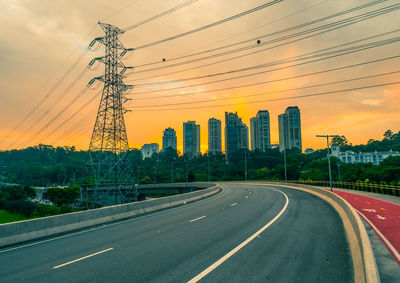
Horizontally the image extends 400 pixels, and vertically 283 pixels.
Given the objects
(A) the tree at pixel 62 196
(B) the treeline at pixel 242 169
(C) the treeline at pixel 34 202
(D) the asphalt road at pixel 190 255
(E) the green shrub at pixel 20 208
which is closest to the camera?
(D) the asphalt road at pixel 190 255

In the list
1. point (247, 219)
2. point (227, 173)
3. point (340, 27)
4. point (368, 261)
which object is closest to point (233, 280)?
point (368, 261)

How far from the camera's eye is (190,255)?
815 cm

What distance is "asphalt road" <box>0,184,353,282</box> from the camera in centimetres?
660

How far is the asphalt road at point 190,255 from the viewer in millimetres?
6598

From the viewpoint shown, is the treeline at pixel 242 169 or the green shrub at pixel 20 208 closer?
the green shrub at pixel 20 208

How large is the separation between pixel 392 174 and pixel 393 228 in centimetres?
4071

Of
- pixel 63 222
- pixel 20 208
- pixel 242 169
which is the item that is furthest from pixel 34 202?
pixel 242 169

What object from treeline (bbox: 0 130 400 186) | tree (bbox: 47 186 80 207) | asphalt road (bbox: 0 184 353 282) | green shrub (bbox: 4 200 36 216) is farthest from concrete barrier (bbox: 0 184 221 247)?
tree (bbox: 47 186 80 207)

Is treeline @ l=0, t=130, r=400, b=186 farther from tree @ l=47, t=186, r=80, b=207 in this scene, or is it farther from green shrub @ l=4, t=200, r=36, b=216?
green shrub @ l=4, t=200, r=36, b=216

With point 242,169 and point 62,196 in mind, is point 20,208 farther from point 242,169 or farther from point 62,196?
point 242,169

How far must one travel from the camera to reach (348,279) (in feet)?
20.6

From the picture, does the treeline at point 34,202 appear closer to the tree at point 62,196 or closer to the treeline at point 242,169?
the tree at point 62,196

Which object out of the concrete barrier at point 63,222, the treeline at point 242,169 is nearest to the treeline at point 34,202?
the treeline at point 242,169

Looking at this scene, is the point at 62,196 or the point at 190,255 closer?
the point at 190,255
